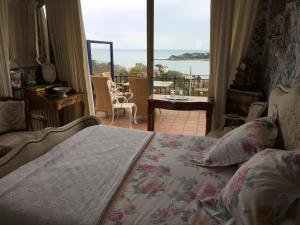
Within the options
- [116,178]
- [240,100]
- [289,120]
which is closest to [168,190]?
[116,178]

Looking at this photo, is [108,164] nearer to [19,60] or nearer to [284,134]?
[284,134]

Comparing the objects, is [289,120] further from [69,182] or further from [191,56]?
[191,56]

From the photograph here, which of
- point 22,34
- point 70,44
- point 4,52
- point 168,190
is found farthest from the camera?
point 70,44

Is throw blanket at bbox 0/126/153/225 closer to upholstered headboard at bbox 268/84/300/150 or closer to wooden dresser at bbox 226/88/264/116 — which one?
upholstered headboard at bbox 268/84/300/150

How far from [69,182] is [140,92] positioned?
3.31 metres

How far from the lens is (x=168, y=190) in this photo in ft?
4.32

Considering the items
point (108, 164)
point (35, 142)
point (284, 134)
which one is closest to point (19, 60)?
point (35, 142)

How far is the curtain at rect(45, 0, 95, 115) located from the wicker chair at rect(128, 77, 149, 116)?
1.00 metres

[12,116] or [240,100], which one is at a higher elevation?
[240,100]

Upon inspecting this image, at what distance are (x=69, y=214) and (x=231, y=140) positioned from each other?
1.00 meters

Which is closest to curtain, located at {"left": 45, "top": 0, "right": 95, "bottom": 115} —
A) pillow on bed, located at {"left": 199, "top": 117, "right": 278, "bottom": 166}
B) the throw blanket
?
the throw blanket

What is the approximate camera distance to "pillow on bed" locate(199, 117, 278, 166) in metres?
1.40

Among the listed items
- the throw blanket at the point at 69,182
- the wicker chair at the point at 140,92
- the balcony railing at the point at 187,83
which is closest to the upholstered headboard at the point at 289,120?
the throw blanket at the point at 69,182

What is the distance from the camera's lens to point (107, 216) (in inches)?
43.6
